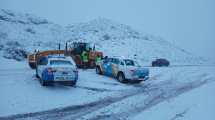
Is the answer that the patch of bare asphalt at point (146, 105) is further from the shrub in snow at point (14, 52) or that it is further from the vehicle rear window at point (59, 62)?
the shrub in snow at point (14, 52)

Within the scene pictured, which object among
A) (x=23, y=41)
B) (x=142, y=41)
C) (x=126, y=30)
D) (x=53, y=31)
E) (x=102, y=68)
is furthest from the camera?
(x=126, y=30)

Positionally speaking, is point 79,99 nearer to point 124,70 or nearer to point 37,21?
point 124,70

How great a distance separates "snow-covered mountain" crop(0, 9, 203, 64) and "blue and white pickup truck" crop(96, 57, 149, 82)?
1536 centimetres

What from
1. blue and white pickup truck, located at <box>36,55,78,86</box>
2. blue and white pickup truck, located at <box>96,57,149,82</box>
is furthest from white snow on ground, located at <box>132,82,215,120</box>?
blue and white pickup truck, located at <box>96,57,149,82</box>

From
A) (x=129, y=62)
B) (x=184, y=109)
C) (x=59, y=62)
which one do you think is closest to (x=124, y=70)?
(x=129, y=62)

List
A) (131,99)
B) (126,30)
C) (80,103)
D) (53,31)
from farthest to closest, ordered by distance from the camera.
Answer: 1. (126,30)
2. (53,31)
3. (131,99)
4. (80,103)

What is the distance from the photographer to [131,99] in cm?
1448

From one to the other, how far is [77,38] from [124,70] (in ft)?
130

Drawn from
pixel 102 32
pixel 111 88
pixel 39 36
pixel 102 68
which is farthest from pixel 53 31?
pixel 111 88

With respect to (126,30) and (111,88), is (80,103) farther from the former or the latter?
(126,30)

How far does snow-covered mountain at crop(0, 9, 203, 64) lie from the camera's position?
1601 inches

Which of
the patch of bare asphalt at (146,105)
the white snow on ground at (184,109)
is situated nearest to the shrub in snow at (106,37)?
the patch of bare asphalt at (146,105)

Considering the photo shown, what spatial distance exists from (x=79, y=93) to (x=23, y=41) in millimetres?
28895

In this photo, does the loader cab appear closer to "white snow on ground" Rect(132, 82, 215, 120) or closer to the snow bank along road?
the snow bank along road
